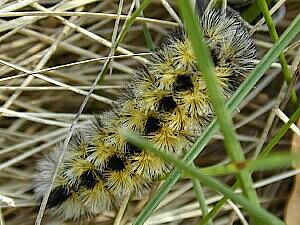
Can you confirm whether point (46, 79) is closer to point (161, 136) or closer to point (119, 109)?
point (119, 109)

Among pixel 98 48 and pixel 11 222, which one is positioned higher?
pixel 98 48

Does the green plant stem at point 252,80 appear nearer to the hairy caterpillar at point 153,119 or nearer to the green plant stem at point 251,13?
the hairy caterpillar at point 153,119

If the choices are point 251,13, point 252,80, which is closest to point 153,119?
point 252,80

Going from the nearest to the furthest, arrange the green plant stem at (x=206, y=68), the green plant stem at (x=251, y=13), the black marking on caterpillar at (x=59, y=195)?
the green plant stem at (x=206, y=68), the black marking on caterpillar at (x=59, y=195), the green plant stem at (x=251, y=13)

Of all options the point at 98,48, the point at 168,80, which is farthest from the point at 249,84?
the point at 98,48

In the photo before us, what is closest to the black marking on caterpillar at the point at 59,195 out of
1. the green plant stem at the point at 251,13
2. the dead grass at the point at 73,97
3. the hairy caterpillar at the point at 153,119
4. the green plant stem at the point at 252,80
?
the hairy caterpillar at the point at 153,119

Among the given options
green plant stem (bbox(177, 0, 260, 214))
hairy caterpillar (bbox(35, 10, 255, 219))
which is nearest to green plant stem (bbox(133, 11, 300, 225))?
hairy caterpillar (bbox(35, 10, 255, 219))

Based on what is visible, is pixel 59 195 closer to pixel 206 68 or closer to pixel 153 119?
pixel 153 119

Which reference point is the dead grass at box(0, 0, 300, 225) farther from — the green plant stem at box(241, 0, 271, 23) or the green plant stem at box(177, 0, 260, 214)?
the green plant stem at box(177, 0, 260, 214)
